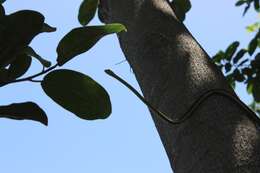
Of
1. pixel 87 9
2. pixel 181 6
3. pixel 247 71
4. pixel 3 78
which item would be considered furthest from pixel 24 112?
pixel 247 71

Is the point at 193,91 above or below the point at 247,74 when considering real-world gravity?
above

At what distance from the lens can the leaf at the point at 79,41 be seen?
59 centimetres

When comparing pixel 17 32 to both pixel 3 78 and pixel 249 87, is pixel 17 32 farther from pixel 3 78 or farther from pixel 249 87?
pixel 249 87

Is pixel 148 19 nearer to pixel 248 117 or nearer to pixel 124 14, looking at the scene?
pixel 124 14

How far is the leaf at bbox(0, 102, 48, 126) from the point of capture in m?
0.57

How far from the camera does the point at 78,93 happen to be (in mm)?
632

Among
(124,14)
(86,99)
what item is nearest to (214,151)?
(86,99)

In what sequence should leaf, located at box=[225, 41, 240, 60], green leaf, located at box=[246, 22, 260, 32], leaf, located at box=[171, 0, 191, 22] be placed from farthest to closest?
green leaf, located at box=[246, 22, 260, 32] → leaf, located at box=[225, 41, 240, 60] → leaf, located at box=[171, 0, 191, 22]

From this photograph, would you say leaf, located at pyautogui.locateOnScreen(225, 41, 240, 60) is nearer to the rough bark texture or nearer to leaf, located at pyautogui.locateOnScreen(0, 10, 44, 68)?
the rough bark texture

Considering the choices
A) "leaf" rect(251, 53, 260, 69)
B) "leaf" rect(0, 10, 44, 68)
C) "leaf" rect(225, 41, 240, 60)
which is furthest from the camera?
"leaf" rect(225, 41, 240, 60)

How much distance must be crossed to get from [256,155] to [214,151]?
59 mm

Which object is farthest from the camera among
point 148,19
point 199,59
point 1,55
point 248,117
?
point 148,19

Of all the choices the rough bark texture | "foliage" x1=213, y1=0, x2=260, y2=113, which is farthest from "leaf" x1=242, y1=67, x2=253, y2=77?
the rough bark texture

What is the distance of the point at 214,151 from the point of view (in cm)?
59
